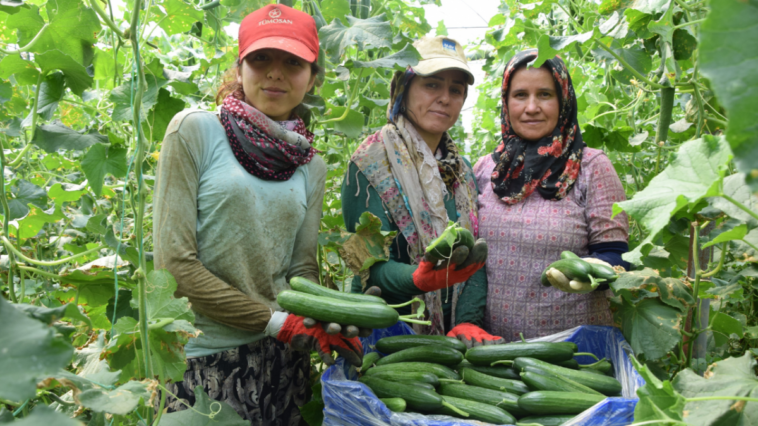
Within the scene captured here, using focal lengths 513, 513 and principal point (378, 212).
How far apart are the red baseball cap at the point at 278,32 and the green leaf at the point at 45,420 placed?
1599 millimetres

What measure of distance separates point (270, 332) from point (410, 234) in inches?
34.1

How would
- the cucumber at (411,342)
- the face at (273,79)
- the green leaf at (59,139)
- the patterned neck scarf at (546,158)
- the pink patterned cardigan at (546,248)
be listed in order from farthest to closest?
the patterned neck scarf at (546,158), the pink patterned cardigan at (546,248), the cucumber at (411,342), the face at (273,79), the green leaf at (59,139)

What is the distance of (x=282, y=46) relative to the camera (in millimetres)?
2002

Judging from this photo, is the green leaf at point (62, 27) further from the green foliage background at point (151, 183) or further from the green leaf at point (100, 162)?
the green leaf at point (100, 162)

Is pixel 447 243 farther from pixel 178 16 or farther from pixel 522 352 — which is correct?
pixel 178 16

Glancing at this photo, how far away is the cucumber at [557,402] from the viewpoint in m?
1.82

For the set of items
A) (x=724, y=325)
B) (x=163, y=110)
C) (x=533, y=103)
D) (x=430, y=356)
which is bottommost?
(x=430, y=356)

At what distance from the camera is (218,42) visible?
9.87 feet

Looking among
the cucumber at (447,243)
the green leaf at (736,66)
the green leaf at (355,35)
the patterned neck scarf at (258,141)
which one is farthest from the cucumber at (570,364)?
the green leaf at (736,66)

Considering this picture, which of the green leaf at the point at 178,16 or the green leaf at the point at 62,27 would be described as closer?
the green leaf at the point at 62,27

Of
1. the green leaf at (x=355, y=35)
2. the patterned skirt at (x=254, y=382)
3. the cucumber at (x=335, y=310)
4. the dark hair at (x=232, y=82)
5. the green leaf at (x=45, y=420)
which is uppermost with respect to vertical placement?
the green leaf at (x=355, y=35)

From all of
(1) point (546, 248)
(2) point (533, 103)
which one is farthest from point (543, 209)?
(2) point (533, 103)

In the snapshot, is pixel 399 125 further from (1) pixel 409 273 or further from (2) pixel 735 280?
(2) pixel 735 280

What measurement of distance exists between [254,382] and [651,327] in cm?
156
